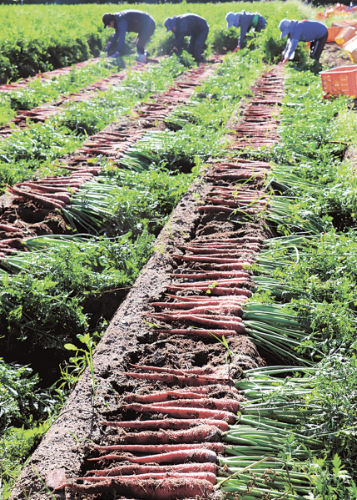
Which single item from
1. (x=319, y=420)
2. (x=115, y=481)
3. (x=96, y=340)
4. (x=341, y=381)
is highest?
(x=341, y=381)

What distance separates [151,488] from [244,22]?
14853 millimetres

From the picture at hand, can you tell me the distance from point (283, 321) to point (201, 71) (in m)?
9.98

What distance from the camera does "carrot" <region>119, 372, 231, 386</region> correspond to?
2.99 m

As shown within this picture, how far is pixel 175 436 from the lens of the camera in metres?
2.64

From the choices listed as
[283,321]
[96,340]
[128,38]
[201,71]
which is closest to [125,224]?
[96,340]

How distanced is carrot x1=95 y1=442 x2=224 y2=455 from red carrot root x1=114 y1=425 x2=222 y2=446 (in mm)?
43

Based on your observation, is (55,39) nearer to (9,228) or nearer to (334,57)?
(334,57)

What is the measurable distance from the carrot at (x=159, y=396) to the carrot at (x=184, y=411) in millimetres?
55

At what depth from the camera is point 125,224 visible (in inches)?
197

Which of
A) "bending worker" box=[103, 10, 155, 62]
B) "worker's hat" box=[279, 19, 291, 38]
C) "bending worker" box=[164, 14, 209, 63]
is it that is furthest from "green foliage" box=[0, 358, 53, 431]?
"bending worker" box=[164, 14, 209, 63]

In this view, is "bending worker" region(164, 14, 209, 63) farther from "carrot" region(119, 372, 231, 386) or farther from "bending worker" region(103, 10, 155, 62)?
"carrot" region(119, 372, 231, 386)

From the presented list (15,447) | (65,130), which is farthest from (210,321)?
(65,130)

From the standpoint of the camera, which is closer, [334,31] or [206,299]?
[206,299]

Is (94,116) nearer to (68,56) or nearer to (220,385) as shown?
(220,385)
